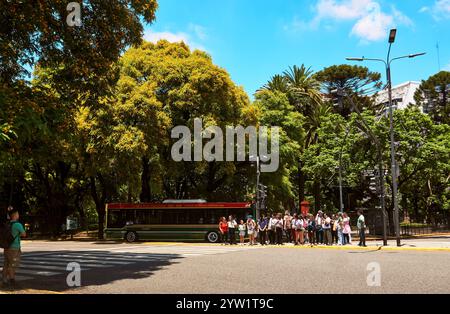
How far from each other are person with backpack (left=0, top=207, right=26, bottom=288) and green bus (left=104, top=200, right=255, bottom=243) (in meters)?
21.4

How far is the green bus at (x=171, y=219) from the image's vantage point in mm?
30906

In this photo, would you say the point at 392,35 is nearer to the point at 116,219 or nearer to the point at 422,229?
the point at 116,219

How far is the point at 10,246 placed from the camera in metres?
9.84

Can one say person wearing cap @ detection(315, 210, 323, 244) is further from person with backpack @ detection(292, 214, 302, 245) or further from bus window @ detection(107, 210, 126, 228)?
bus window @ detection(107, 210, 126, 228)

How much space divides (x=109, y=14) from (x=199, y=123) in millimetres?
18595

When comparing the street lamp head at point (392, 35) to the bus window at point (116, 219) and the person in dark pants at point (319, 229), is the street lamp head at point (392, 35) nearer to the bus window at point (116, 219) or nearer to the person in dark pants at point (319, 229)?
the person in dark pants at point (319, 229)

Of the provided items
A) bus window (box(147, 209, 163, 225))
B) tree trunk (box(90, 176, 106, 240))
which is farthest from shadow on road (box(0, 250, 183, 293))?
tree trunk (box(90, 176, 106, 240))

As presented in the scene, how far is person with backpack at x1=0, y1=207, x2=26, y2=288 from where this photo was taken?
9812mm

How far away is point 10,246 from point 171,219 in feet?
72.3

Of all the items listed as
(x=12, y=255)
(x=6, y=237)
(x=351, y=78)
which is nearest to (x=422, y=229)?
(x=351, y=78)

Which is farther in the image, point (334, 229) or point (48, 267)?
point (334, 229)

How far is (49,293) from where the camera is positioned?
895cm

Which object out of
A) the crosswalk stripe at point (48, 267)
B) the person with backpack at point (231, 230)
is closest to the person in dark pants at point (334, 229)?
the person with backpack at point (231, 230)
